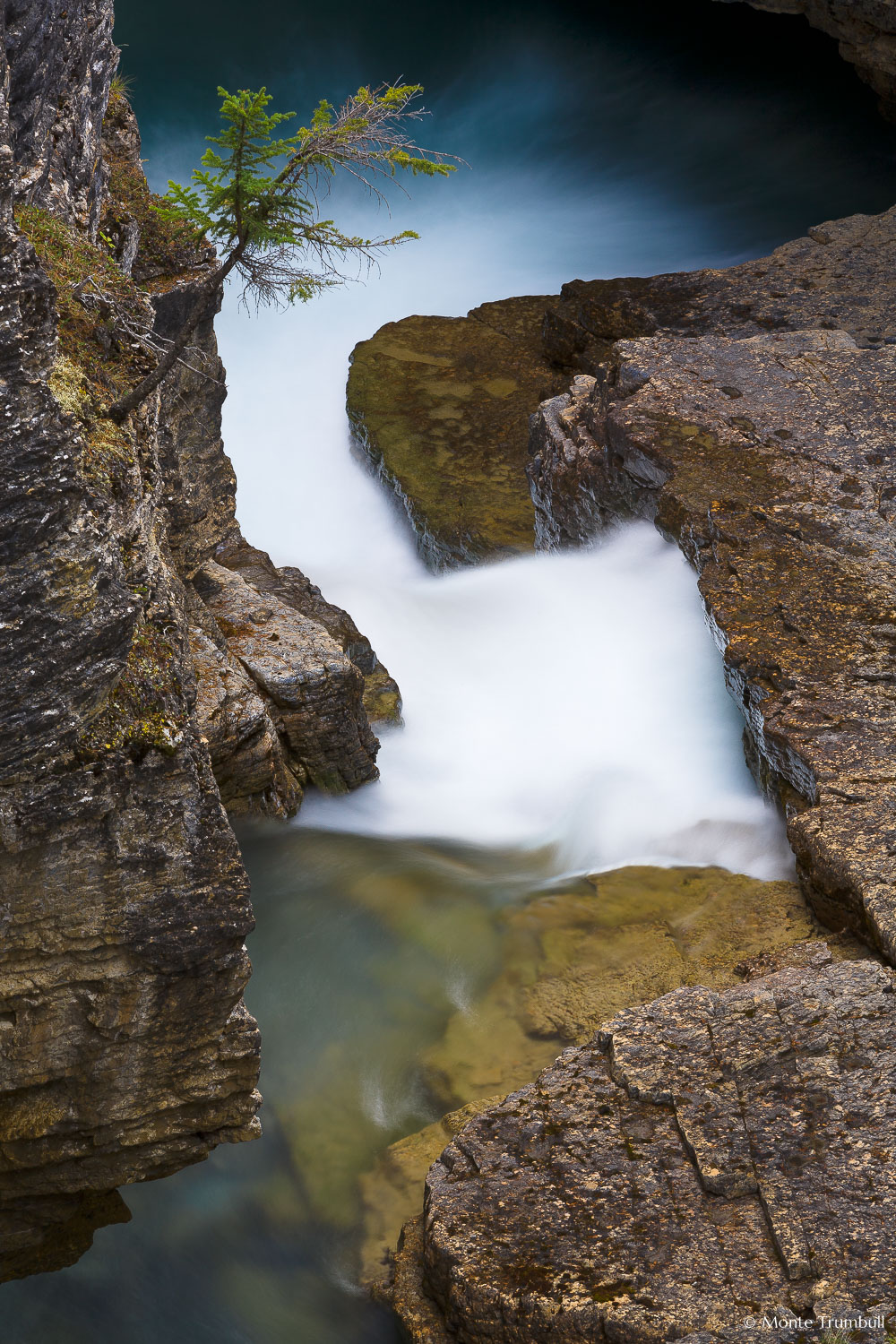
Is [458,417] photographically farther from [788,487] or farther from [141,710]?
[141,710]

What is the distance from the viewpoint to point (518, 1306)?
15.9 ft

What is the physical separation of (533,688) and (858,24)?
10.5 metres

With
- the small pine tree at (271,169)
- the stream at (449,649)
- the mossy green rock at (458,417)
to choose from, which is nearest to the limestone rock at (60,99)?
the small pine tree at (271,169)

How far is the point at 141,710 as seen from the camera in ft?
16.5

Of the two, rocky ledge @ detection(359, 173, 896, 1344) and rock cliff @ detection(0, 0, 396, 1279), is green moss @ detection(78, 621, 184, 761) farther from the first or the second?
rocky ledge @ detection(359, 173, 896, 1344)

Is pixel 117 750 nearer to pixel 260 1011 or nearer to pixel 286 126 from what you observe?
pixel 260 1011

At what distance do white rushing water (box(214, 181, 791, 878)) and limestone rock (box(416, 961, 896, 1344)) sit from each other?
251 cm

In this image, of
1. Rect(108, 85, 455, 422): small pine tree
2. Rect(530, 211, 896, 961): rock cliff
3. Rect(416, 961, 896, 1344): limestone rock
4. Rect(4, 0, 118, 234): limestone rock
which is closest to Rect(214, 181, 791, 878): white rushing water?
Rect(530, 211, 896, 961): rock cliff

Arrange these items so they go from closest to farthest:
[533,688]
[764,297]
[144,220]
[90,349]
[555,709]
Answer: [90,349]
[144,220]
[555,709]
[533,688]
[764,297]

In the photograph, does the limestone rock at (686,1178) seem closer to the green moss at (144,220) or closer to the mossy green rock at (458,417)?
the green moss at (144,220)

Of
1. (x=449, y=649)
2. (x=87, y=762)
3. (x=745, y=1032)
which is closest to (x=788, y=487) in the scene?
(x=449, y=649)

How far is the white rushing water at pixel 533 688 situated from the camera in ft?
29.1

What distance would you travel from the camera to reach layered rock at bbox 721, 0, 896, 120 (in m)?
14.1

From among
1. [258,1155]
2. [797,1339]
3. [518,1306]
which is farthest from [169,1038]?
[797,1339]
